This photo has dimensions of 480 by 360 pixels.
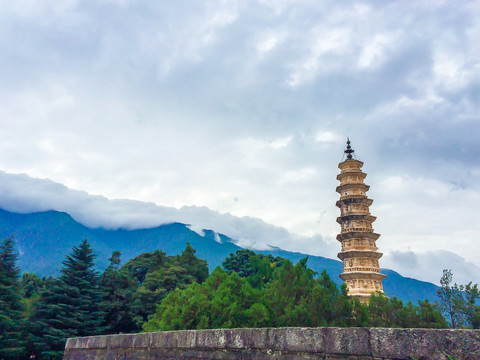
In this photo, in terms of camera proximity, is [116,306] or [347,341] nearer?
[347,341]

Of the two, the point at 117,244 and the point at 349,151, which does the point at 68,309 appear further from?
the point at 117,244

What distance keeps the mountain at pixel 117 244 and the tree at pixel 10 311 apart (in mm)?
73844

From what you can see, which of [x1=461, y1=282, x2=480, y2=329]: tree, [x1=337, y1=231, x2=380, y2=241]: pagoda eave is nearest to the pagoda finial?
[x1=337, y1=231, x2=380, y2=241]: pagoda eave

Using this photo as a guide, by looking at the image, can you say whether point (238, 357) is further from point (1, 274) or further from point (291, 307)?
point (1, 274)

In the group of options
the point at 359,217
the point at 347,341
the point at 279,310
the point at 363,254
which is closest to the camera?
the point at 347,341

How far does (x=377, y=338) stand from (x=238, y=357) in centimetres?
204

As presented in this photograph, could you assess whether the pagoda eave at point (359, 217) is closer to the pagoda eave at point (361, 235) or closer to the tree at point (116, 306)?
the pagoda eave at point (361, 235)

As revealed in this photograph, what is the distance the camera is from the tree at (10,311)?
1933cm

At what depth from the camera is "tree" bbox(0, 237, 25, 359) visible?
761 inches

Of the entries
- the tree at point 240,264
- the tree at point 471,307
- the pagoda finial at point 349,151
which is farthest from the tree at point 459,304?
the tree at point 240,264

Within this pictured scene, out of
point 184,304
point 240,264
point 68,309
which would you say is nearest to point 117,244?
point 240,264

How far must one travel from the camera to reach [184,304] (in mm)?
13414

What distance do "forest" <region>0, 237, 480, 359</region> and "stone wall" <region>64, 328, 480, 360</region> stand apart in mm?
6399

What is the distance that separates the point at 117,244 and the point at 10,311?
126 meters
